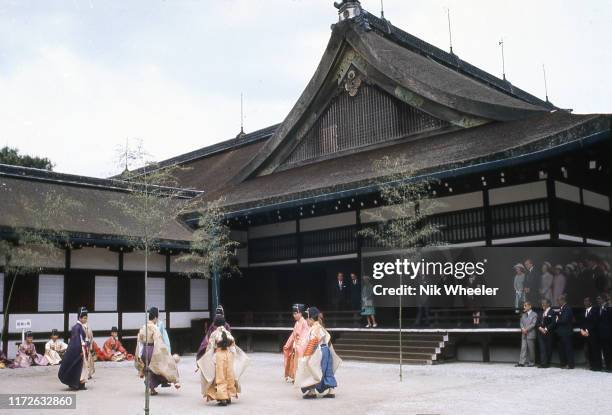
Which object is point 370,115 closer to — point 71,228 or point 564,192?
point 564,192

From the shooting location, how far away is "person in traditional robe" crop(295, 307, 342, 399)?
37.4 ft

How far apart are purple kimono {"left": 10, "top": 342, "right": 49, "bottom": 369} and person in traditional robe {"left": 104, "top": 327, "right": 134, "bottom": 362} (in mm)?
2060

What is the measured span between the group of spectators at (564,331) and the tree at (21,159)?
41555 millimetres

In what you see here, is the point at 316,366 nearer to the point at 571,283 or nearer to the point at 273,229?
the point at 571,283

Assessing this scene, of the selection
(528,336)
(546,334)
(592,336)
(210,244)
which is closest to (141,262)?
(210,244)

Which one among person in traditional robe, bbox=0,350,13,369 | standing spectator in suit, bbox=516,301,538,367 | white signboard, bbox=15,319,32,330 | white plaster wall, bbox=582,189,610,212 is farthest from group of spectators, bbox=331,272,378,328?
person in traditional robe, bbox=0,350,13,369

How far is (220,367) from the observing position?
36.5ft

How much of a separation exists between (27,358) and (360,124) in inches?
508

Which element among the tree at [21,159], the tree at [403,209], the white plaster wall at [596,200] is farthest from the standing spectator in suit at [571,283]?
the tree at [21,159]

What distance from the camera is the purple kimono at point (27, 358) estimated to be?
17.7 metres

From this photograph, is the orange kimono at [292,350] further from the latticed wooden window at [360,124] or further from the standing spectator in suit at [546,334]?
the latticed wooden window at [360,124]

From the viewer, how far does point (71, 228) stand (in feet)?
65.2

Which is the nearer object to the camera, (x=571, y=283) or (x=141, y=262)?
(x=571, y=283)

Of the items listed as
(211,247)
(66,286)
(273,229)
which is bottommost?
(66,286)
